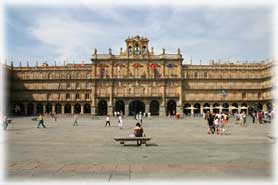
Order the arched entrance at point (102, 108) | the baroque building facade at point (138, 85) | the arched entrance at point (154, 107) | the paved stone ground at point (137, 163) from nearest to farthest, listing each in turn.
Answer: the paved stone ground at point (137, 163) → the baroque building facade at point (138, 85) → the arched entrance at point (154, 107) → the arched entrance at point (102, 108)

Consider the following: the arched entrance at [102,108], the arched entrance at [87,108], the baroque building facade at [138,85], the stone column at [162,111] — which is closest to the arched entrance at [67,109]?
the baroque building facade at [138,85]

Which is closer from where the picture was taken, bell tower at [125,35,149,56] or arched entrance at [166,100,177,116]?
bell tower at [125,35,149,56]

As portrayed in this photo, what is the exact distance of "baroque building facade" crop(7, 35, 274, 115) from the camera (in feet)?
259

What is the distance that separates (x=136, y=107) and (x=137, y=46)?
14441 mm

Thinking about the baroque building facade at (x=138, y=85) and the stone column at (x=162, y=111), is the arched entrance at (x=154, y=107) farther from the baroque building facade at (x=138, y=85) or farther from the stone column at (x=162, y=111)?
the stone column at (x=162, y=111)

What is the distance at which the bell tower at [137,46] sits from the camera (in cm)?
8012

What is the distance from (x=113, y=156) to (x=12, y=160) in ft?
11.5

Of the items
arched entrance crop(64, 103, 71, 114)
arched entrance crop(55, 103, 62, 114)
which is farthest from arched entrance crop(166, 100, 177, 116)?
arched entrance crop(55, 103, 62, 114)

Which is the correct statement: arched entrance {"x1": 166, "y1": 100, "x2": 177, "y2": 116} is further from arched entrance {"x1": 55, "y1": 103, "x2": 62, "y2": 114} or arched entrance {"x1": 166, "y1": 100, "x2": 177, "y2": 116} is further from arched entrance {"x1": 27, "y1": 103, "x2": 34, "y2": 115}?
arched entrance {"x1": 27, "y1": 103, "x2": 34, "y2": 115}

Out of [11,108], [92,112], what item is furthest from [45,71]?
[92,112]

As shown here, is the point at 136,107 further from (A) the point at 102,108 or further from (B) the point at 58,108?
(B) the point at 58,108

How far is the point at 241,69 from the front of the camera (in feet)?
277

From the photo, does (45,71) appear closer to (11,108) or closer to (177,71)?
(11,108)

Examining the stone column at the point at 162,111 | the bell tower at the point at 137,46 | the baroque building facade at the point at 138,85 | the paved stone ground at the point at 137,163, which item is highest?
the bell tower at the point at 137,46
